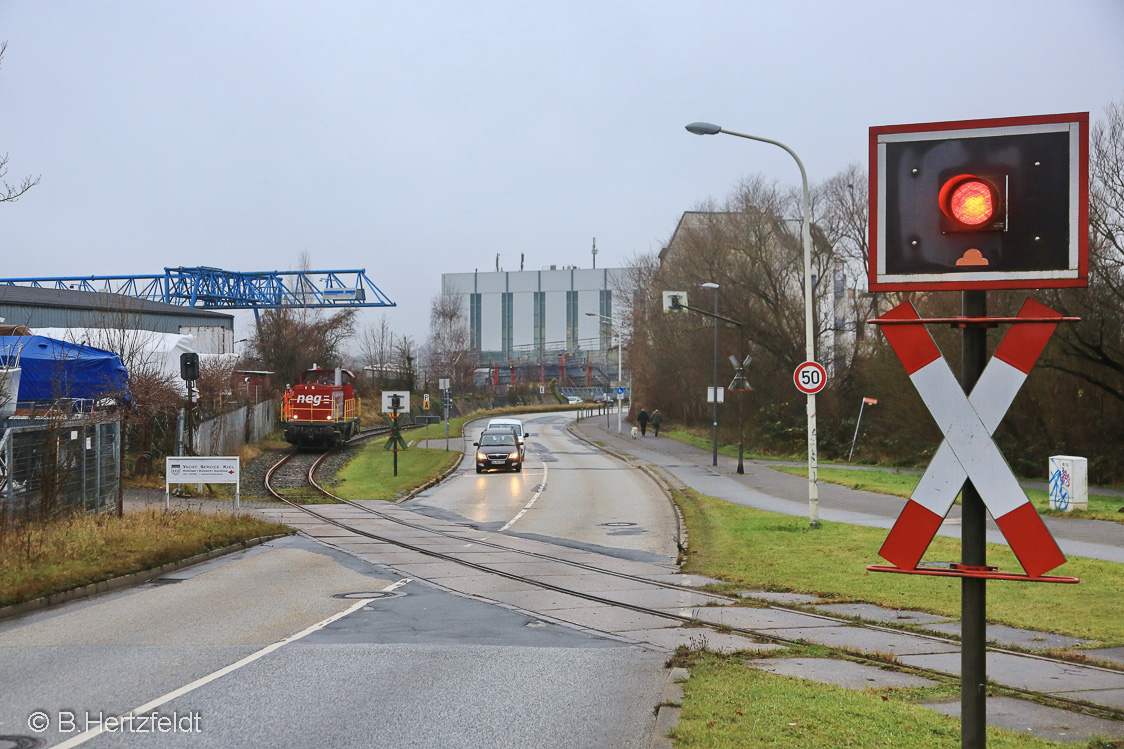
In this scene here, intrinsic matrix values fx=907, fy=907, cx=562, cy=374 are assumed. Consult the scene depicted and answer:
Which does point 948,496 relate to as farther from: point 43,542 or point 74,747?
point 43,542

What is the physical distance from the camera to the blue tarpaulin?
22680 millimetres

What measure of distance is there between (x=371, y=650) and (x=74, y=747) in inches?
120

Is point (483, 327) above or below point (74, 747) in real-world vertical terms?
above

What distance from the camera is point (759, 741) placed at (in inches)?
213

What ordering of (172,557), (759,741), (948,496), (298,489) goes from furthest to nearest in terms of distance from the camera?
(298,489), (172,557), (759,741), (948,496)

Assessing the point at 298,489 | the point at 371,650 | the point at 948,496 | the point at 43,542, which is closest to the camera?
the point at 948,496

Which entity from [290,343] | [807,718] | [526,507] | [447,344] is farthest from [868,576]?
[447,344]

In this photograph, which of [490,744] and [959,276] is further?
[490,744]

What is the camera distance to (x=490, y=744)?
564 cm

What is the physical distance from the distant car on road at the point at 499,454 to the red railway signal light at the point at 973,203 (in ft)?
104

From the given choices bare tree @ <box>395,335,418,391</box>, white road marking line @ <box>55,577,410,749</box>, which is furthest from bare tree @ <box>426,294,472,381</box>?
white road marking line @ <box>55,577,410,749</box>

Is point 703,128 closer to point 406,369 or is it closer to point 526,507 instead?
point 526,507

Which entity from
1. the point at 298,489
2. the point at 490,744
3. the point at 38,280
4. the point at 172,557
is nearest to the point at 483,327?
the point at 38,280

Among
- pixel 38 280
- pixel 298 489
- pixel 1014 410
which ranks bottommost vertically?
pixel 298 489
